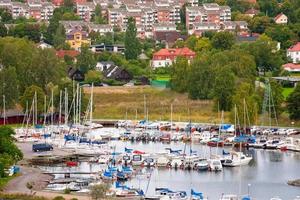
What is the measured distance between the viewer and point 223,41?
72.5m

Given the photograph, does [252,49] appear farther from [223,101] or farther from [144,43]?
[144,43]

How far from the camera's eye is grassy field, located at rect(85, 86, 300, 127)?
54.4 metres

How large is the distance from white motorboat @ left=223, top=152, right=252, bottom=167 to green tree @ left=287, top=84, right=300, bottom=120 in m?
7.47

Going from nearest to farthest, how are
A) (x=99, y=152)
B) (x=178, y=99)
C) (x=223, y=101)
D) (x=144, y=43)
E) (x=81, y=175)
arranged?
1. (x=81, y=175)
2. (x=99, y=152)
3. (x=223, y=101)
4. (x=178, y=99)
5. (x=144, y=43)

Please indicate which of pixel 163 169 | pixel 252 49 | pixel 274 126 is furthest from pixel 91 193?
pixel 252 49

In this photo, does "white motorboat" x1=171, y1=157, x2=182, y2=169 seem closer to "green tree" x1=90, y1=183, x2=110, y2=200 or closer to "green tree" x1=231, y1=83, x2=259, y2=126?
"green tree" x1=231, y1=83, x2=259, y2=126

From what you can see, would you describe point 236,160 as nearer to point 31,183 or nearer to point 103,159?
point 103,159

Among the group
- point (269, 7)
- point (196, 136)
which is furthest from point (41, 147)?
point (269, 7)

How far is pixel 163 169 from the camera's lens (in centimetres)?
4266

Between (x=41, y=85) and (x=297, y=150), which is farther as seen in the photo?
(x=41, y=85)

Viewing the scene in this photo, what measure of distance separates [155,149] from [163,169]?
4260 millimetres

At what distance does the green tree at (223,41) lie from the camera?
237 ft

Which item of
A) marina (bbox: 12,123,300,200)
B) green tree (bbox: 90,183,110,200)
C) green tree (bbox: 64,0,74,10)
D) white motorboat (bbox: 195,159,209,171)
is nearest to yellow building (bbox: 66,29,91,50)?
green tree (bbox: 64,0,74,10)

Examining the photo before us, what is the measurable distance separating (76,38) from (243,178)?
45834mm
